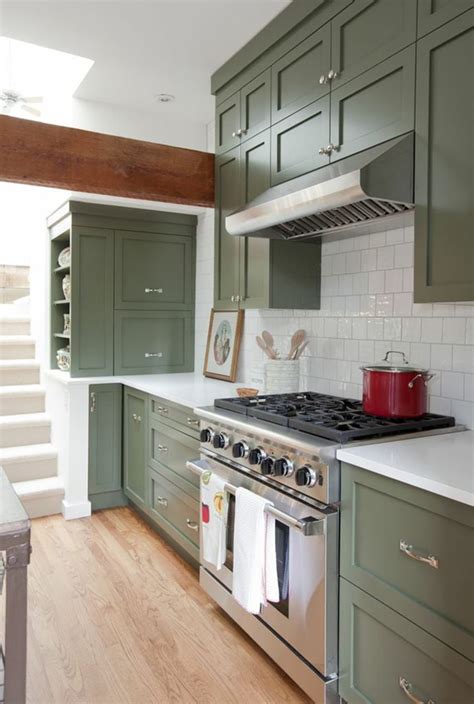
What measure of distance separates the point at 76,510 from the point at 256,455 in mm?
2218

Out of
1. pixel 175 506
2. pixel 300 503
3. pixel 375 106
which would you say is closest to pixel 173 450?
pixel 175 506

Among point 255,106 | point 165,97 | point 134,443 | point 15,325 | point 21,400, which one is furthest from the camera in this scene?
point 15,325

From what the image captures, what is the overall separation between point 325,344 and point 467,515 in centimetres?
161

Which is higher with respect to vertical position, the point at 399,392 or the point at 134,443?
the point at 399,392

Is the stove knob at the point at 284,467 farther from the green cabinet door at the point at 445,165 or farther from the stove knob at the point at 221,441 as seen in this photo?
the green cabinet door at the point at 445,165

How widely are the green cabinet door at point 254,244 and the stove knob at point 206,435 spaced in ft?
2.40

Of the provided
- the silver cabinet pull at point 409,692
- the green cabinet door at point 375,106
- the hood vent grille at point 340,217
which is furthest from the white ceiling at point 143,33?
the silver cabinet pull at point 409,692

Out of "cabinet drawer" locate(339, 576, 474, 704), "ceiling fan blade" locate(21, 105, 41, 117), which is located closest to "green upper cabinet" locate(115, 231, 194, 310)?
"ceiling fan blade" locate(21, 105, 41, 117)

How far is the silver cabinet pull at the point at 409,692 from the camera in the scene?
151 centimetres

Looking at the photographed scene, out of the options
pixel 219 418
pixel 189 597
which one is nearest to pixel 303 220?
pixel 219 418

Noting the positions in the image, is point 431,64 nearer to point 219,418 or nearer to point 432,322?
point 432,322

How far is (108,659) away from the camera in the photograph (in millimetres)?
2242

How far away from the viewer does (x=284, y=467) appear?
6.46ft

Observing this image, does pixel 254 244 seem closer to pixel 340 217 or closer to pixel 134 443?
pixel 340 217
